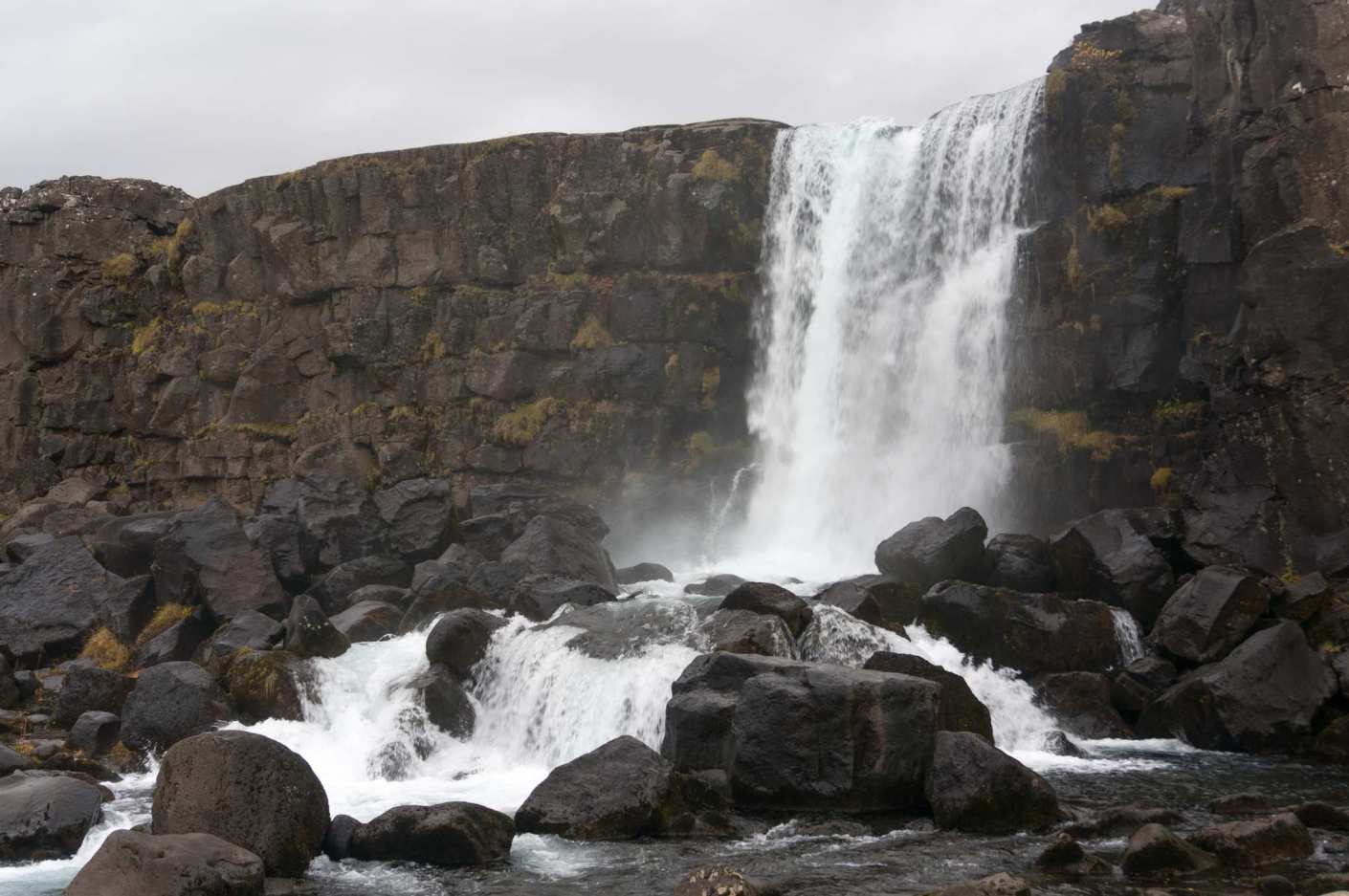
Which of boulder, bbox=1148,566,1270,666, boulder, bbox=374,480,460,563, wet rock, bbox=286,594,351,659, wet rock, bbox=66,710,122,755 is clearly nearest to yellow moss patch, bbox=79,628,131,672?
wet rock, bbox=286,594,351,659

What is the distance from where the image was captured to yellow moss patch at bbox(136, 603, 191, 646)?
26891 millimetres

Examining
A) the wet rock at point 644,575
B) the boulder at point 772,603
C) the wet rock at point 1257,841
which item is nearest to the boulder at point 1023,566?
the boulder at point 772,603

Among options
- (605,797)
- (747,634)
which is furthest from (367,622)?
(605,797)

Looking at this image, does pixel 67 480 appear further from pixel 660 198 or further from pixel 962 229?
pixel 962 229

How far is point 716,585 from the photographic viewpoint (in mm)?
27391

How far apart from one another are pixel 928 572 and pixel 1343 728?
26.1ft

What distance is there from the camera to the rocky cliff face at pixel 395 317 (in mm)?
38438

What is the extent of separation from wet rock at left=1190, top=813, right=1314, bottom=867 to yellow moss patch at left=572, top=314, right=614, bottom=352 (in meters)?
27.6

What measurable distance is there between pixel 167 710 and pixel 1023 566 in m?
15.1

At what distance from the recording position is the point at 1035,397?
31.0 m

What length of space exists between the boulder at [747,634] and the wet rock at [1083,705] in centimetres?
414

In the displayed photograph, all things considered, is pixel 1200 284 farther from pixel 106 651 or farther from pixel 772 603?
pixel 106 651

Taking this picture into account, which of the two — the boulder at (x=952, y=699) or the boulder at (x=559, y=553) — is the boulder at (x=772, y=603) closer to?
the boulder at (x=952, y=699)

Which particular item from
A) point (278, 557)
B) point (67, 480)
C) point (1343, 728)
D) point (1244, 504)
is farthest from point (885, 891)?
point (67, 480)
